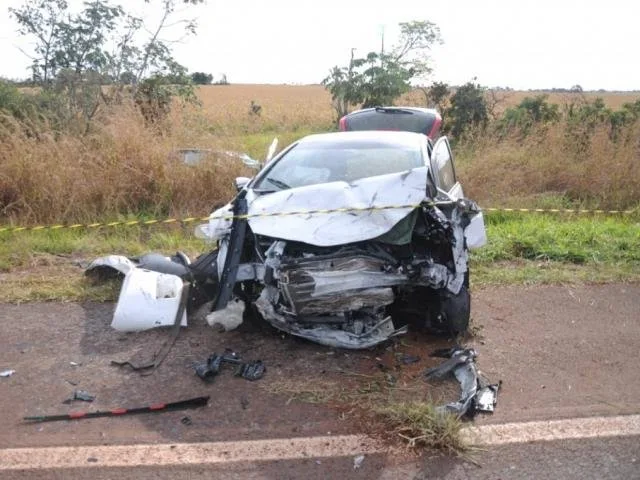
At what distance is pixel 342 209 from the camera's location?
4.23 metres

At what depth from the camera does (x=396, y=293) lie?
14.8 ft

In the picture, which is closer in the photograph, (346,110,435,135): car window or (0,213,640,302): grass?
(0,213,640,302): grass

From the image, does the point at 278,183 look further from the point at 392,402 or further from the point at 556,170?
the point at 556,170

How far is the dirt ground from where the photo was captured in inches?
136

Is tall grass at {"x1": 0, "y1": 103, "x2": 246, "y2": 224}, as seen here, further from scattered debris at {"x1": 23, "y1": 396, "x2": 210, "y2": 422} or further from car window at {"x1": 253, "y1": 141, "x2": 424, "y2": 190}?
scattered debris at {"x1": 23, "y1": 396, "x2": 210, "y2": 422}

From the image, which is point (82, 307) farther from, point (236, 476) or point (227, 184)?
point (227, 184)

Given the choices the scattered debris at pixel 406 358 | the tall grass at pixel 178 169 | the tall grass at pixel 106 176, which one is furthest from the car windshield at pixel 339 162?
the tall grass at pixel 106 176

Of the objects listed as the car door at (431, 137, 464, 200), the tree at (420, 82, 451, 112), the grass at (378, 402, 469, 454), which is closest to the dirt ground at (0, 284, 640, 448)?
→ the grass at (378, 402, 469, 454)

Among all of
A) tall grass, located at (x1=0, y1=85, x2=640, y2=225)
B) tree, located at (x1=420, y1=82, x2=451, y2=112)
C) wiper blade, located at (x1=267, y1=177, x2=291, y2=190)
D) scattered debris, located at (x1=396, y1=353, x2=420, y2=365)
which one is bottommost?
scattered debris, located at (x1=396, y1=353, x2=420, y2=365)

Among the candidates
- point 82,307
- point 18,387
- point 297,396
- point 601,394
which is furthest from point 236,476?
point 82,307

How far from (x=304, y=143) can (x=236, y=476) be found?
349 centimetres

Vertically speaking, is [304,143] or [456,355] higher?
[304,143]

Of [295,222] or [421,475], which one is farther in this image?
[295,222]

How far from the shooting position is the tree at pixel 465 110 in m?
13.2
